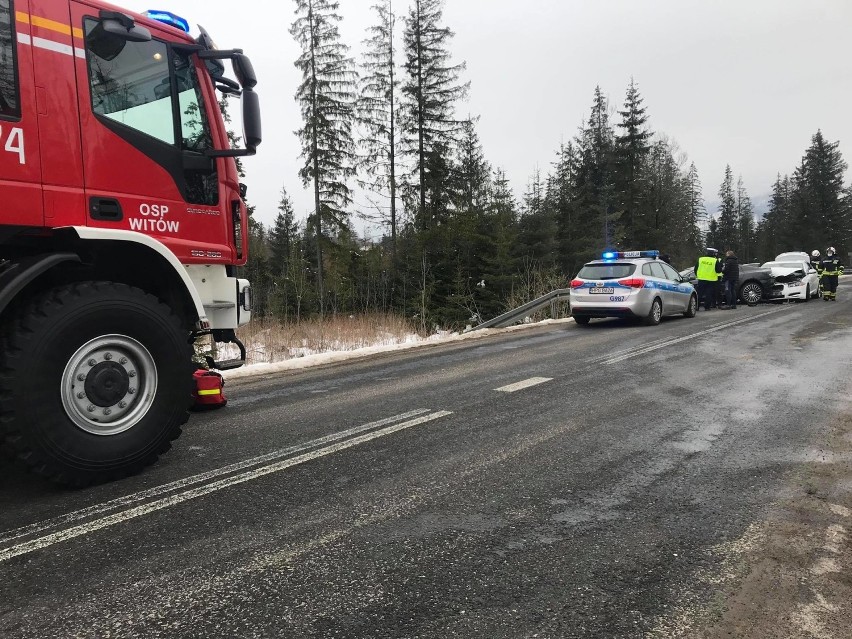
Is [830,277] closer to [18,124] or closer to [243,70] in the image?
[243,70]

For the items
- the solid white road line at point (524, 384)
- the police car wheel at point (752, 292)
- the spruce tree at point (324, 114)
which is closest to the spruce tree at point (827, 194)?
the police car wheel at point (752, 292)

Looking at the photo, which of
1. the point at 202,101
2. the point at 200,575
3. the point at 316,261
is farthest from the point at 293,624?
the point at 316,261

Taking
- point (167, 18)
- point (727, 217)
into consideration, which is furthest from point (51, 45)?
point (727, 217)

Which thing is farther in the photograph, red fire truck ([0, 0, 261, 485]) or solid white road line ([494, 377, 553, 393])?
solid white road line ([494, 377, 553, 393])

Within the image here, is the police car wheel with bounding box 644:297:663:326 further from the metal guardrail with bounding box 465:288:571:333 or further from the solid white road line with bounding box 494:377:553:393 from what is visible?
the solid white road line with bounding box 494:377:553:393

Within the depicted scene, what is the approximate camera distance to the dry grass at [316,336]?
10.9m

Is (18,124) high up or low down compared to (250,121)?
down

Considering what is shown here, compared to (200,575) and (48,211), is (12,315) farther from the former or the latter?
(200,575)

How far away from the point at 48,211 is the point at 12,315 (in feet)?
Result: 2.23

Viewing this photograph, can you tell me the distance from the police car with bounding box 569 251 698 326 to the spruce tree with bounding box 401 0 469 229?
51.5 feet

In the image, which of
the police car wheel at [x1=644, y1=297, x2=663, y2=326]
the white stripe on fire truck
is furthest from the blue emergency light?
the police car wheel at [x1=644, y1=297, x2=663, y2=326]

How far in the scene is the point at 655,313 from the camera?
13070 millimetres

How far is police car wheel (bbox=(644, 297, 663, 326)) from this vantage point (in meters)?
12.9

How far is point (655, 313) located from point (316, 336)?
8.15 metres
